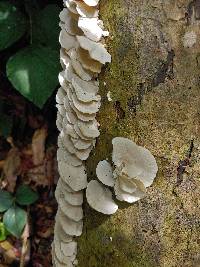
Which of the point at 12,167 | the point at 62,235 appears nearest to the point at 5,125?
the point at 12,167

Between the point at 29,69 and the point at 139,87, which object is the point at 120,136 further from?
the point at 29,69

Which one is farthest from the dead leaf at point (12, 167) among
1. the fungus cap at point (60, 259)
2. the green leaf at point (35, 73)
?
the fungus cap at point (60, 259)

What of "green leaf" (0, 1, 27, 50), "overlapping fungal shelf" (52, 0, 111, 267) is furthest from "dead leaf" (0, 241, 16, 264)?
"green leaf" (0, 1, 27, 50)

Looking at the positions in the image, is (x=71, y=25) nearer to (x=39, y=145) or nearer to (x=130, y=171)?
(x=130, y=171)

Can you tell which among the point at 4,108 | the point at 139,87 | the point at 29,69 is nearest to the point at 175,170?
the point at 139,87

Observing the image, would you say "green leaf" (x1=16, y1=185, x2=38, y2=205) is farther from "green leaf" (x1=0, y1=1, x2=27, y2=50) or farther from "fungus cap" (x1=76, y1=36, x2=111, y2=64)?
"fungus cap" (x1=76, y1=36, x2=111, y2=64)
